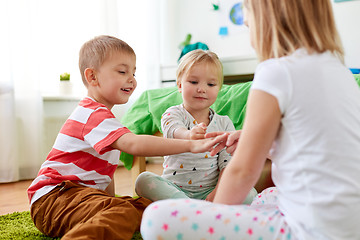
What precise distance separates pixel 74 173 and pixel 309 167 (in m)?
0.79

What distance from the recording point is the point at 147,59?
10.9 feet

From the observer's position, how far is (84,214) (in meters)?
1.09

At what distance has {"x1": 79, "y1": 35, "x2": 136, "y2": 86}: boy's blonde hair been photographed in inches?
51.2

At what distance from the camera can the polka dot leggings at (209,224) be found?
2.35ft

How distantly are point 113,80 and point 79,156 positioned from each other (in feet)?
0.89

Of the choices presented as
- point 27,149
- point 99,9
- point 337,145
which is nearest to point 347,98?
point 337,145

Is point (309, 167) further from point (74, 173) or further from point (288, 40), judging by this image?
point (74, 173)

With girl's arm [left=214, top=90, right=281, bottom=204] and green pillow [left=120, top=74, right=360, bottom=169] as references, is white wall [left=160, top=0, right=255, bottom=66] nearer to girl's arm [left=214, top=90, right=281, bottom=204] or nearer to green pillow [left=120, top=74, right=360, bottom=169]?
green pillow [left=120, top=74, right=360, bottom=169]

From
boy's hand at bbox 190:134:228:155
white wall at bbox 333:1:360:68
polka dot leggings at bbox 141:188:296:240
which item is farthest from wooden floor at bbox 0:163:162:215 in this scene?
white wall at bbox 333:1:360:68

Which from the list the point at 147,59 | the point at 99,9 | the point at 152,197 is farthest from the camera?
the point at 147,59

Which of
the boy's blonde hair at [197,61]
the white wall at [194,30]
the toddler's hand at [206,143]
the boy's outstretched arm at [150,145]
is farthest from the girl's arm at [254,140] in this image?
the white wall at [194,30]

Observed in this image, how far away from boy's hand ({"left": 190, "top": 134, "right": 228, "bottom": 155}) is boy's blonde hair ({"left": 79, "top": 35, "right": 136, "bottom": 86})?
0.47 m

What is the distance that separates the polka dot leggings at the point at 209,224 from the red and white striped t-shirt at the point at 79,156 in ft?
1.59

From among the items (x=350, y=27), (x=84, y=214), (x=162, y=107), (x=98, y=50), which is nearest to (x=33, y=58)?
(x=162, y=107)
